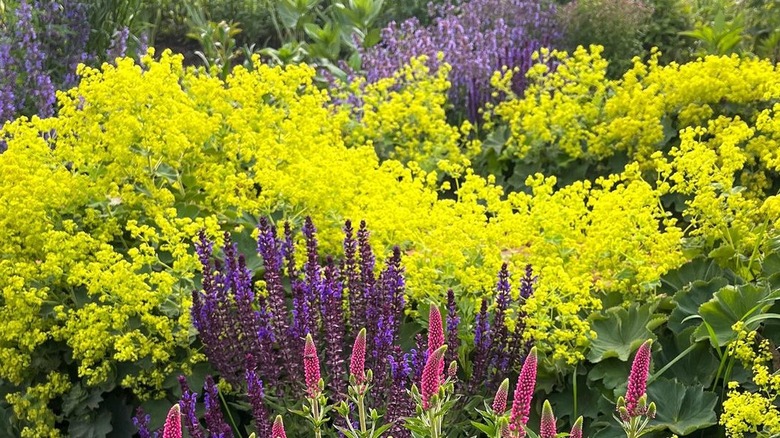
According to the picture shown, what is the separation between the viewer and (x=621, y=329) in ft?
11.0

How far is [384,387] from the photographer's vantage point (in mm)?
3143

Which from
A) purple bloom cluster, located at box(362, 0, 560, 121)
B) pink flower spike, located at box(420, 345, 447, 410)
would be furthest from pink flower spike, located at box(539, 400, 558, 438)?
purple bloom cluster, located at box(362, 0, 560, 121)

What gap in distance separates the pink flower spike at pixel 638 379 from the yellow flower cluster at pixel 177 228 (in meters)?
1.44

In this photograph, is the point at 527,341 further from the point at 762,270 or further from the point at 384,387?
the point at 762,270

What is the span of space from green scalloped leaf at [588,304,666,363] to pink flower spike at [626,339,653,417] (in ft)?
5.18

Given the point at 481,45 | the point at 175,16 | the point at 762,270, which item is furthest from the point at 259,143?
the point at 175,16

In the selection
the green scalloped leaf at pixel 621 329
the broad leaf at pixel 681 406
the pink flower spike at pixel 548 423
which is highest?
the pink flower spike at pixel 548 423

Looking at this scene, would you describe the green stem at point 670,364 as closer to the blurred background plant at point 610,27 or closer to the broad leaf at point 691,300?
the broad leaf at point 691,300

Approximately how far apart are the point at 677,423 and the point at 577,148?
7.18ft

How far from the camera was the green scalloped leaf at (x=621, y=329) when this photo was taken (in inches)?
128

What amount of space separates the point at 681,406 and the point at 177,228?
6.16 ft

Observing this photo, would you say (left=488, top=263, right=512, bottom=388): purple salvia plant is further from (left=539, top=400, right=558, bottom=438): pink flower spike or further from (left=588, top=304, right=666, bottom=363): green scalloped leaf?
(left=539, top=400, right=558, bottom=438): pink flower spike

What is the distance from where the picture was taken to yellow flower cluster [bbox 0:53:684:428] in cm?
330

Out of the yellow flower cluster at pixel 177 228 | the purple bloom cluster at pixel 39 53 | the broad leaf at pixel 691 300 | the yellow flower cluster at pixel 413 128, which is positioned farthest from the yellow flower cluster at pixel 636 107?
the purple bloom cluster at pixel 39 53
